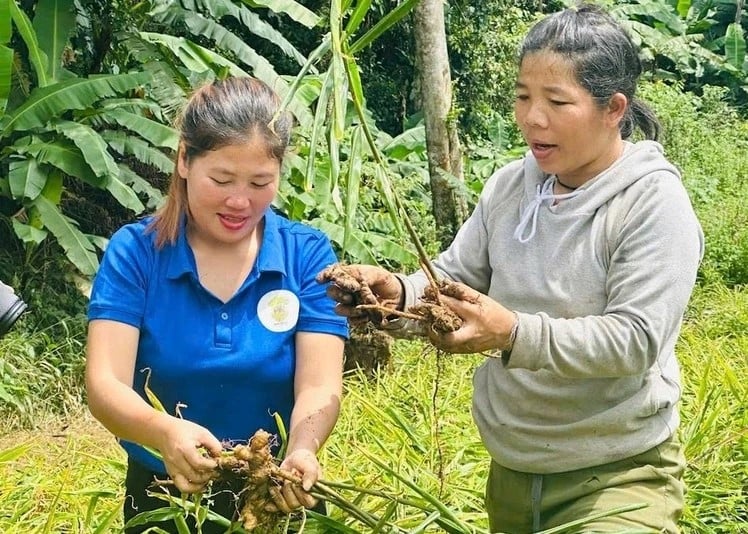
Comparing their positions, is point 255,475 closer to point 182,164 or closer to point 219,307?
point 219,307

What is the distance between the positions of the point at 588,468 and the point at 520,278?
16.4 inches

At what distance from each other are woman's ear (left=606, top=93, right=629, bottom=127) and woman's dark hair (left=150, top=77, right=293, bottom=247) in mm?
675

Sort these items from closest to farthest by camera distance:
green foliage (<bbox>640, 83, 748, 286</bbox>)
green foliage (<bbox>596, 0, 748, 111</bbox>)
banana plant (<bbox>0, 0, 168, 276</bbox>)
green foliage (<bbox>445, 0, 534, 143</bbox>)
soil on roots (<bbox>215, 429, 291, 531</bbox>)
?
soil on roots (<bbox>215, 429, 291, 531</bbox>) < banana plant (<bbox>0, 0, 168, 276</bbox>) < green foliage (<bbox>640, 83, 748, 286</bbox>) < green foliage (<bbox>445, 0, 534, 143</bbox>) < green foliage (<bbox>596, 0, 748, 111</bbox>)

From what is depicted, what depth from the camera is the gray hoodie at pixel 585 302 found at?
1.83m

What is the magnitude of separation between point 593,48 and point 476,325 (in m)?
0.63

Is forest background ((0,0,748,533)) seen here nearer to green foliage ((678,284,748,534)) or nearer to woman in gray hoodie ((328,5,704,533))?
green foliage ((678,284,748,534))

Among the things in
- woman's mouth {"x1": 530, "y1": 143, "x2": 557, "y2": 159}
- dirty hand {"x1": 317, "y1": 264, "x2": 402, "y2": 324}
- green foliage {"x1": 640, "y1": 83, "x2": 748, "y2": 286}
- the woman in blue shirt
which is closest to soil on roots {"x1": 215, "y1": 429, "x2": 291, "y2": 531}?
the woman in blue shirt

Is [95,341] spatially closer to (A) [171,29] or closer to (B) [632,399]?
(B) [632,399]

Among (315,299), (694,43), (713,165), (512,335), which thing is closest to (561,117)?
(512,335)

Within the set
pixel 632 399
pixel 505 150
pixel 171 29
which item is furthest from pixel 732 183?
pixel 632 399

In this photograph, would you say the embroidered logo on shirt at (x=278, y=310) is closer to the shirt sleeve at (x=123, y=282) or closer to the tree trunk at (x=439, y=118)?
the shirt sleeve at (x=123, y=282)

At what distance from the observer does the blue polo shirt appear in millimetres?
2029

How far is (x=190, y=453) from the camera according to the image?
1769mm

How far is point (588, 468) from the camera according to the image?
2.06m
